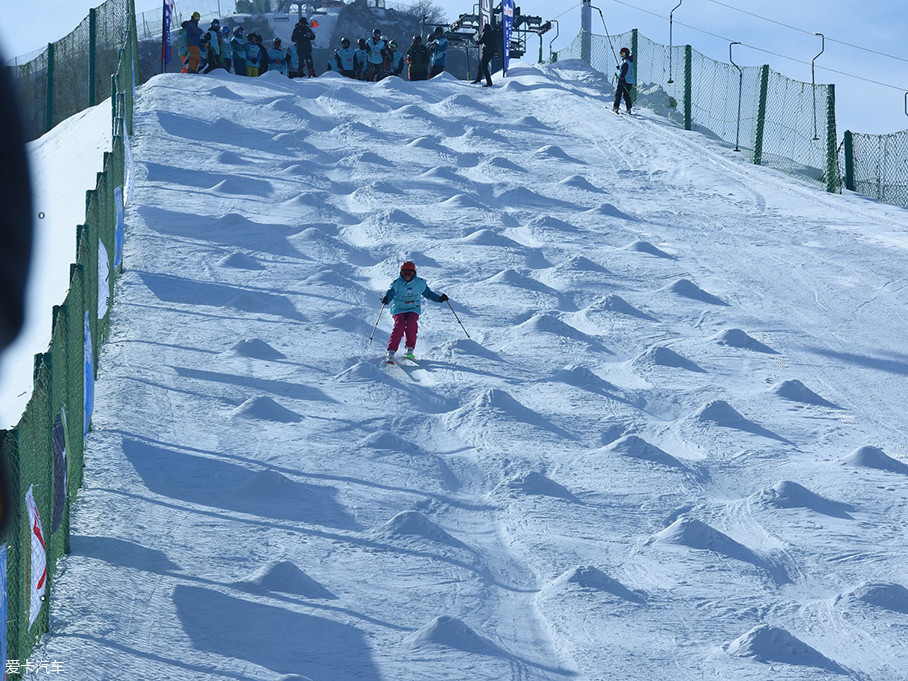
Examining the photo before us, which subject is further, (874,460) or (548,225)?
(548,225)

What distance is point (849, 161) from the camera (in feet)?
61.2

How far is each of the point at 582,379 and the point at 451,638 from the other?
4988 mm

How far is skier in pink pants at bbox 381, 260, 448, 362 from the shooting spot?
11.0m

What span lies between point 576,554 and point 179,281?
7.09 meters

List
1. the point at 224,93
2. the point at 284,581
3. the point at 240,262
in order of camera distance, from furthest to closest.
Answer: the point at 224,93, the point at 240,262, the point at 284,581

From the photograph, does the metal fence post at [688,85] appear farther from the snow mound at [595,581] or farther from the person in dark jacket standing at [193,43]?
the snow mound at [595,581]

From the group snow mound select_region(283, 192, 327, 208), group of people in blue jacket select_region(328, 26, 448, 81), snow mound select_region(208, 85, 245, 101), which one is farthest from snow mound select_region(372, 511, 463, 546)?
group of people in blue jacket select_region(328, 26, 448, 81)

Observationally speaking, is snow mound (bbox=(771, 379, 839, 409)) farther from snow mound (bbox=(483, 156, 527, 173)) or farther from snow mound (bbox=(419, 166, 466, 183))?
snow mound (bbox=(483, 156, 527, 173))

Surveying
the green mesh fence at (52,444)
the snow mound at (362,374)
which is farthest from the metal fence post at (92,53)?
the snow mound at (362,374)

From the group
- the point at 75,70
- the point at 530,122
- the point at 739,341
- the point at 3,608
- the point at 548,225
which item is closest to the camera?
the point at 3,608

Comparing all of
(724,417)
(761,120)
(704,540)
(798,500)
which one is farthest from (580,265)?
(761,120)

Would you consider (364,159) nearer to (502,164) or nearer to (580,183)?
(502,164)

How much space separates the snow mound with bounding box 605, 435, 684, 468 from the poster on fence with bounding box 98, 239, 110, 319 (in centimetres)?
472

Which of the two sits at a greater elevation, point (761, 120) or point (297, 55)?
point (297, 55)
